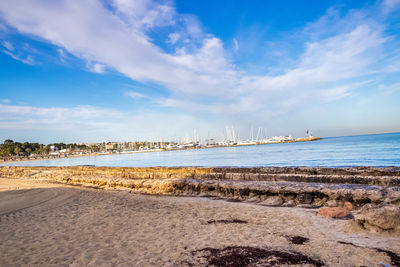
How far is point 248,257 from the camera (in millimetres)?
4148

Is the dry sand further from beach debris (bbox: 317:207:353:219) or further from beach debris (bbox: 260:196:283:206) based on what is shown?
beach debris (bbox: 260:196:283:206)

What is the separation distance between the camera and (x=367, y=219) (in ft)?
16.9

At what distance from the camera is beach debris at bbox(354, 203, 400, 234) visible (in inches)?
192

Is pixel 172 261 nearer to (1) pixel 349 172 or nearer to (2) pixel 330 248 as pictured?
(2) pixel 330 248

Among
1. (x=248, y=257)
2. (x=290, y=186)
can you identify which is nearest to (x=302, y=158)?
(x=290, y=186)

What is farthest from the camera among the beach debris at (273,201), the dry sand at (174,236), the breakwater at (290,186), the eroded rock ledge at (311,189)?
the beach debris at (273,201)

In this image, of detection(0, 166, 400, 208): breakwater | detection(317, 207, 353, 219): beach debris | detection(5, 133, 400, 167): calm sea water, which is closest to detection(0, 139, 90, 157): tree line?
detection(5, 133, 400, 167): calm sea water

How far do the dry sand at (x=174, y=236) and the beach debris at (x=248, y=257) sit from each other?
0.04m

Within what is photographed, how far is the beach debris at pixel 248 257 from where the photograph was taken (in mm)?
3895

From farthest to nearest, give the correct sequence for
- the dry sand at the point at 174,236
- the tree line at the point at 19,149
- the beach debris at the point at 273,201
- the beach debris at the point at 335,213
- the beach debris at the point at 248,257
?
the tree line at the point at 19,149 < the beach debris at the point at 273,201 < the beach debris at the point at 335,213 < the dry sand at the point at 174,236 < the beach debris at the point at 248,257

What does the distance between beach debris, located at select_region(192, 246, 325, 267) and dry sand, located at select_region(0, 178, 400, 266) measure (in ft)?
0.12

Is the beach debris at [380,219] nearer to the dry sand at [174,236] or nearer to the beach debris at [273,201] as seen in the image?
the dry sand at [174,236]

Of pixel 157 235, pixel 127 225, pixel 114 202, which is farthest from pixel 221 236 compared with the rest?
pixel 114 202

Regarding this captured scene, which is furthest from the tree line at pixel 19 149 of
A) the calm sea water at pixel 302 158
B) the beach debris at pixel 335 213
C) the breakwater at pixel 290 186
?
the beach debris at pixel 335 213
